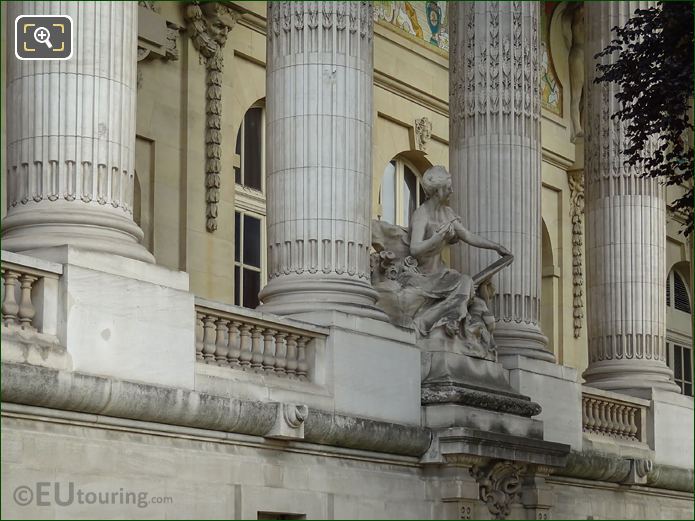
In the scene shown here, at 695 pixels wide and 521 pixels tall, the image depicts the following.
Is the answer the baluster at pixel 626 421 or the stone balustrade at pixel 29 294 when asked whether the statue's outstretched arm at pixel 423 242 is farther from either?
the stone balustrade at pixel 29 294

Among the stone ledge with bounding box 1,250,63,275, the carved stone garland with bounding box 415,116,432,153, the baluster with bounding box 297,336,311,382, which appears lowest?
the baluster with bounding box 297,336,311,382

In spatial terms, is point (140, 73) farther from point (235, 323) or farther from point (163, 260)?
point (235, 323)

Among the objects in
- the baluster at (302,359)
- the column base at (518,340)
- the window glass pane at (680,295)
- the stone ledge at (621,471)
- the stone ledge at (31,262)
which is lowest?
the stone ledge at (621,471)

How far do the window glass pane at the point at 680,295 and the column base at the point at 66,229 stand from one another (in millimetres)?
24386

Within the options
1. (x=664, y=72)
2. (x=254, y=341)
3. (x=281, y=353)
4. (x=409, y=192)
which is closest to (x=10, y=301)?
(x=254, y=341)

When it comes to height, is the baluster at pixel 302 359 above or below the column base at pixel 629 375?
below

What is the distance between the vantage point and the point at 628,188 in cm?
2528

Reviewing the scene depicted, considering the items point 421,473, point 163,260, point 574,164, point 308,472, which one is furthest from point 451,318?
point 574,164

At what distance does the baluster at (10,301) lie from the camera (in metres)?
13.9

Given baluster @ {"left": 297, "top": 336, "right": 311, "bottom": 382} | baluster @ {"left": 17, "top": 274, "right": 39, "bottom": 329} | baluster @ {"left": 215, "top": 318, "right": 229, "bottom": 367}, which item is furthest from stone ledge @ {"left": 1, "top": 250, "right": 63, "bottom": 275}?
baluster @ {"left": 297, "top": 336, "right": 311, "bottom": 382}

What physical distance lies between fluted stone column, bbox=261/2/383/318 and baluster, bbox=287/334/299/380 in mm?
494

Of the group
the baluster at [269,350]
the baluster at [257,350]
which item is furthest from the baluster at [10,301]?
the baluster at [269,350]

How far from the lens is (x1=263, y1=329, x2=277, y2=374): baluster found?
56.2 ft

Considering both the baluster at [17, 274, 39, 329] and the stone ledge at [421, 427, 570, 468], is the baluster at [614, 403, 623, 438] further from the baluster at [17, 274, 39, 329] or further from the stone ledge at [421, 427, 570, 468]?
the baluster at [17, 274, 39, 329]
